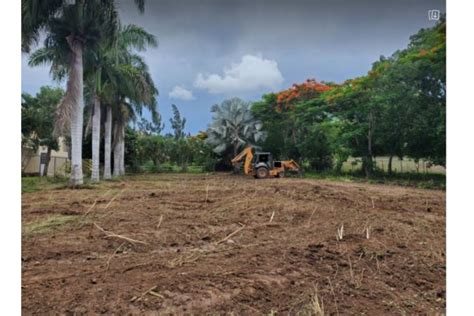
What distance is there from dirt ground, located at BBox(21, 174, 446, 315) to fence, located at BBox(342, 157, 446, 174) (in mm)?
1863

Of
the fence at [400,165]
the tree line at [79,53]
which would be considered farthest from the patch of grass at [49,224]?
the fence at [400,165]

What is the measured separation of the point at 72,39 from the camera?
5535mm

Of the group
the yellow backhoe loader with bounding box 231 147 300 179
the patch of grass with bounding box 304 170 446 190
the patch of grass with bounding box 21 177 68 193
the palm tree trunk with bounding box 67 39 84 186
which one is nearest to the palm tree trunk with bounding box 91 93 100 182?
the patch of grass with bounding box 21 177 68 193

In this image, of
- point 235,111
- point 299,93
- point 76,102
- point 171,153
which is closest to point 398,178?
point 299,93

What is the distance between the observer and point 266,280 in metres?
1.60

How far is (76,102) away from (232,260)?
16.2 feet

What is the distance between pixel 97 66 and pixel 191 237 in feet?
19.4

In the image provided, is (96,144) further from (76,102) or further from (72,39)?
(72,39)

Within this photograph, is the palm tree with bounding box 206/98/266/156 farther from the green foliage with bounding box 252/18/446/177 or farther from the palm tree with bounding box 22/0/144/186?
the palm tree with bounding box 22/0/144/186

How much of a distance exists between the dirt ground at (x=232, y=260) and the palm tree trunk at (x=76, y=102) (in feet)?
6.83

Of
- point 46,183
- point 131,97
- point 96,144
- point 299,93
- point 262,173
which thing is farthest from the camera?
point 299,93
